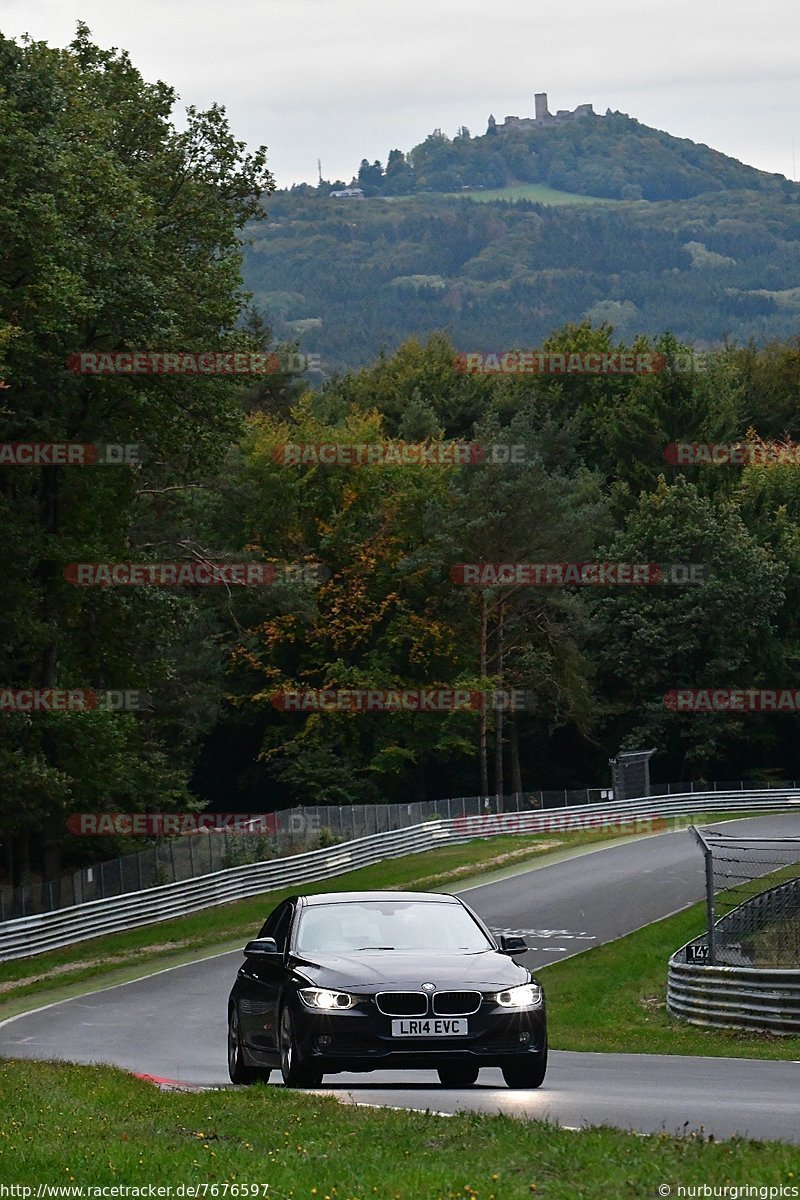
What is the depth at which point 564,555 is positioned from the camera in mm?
72500

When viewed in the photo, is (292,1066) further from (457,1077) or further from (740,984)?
(740,984)

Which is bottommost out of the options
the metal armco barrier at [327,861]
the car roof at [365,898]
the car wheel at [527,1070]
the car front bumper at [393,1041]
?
the metal armco barrier at [327,861]

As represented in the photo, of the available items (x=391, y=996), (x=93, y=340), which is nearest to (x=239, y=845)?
(x=93, y=340)

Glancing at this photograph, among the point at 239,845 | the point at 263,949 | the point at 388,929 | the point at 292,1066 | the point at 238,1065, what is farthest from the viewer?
the point at 239,845

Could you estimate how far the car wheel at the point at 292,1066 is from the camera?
1207 centimetres

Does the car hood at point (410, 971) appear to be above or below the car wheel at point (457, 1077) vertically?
above

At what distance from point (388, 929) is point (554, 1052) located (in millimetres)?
6748

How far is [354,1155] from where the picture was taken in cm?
857

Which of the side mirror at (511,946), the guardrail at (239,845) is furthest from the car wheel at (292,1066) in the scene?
the guardrail at (239,845)

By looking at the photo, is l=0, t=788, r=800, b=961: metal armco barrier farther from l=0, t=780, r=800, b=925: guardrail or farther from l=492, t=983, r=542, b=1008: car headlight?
l=492, t=983, r=542, b=1008: car headlight

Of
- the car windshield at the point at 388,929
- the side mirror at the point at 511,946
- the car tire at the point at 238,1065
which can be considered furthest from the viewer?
the car tire at the point at 238,1065

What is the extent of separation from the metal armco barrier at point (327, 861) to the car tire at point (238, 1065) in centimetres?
2393

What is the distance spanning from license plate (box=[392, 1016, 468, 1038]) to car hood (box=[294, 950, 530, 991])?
0.20m

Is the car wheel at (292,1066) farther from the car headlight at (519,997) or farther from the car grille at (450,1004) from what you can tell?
the car headlight at (519,997)
